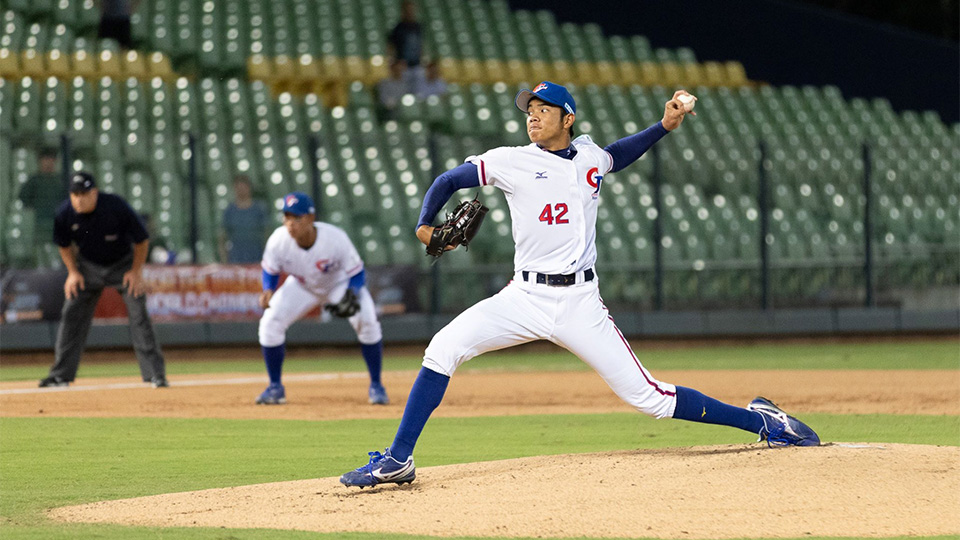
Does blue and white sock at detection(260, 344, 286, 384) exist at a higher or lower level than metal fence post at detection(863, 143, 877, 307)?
lower

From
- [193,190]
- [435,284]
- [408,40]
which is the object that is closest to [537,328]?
[435,284]

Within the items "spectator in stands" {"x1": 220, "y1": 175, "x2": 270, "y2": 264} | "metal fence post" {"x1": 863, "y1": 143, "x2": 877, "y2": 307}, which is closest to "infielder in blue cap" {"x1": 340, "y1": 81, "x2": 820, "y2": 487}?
"spectator in stands" {"x1": 220, "y1": 175, "x2": 270, "y2": 264}

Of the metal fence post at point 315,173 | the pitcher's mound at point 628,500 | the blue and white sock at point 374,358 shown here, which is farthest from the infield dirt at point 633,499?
the metal fence post at point 315,173

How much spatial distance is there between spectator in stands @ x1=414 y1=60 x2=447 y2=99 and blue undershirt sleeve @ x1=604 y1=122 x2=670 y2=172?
1385cm

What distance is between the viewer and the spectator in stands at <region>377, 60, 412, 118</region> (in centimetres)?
1961

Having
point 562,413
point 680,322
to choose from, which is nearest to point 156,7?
point 680,322

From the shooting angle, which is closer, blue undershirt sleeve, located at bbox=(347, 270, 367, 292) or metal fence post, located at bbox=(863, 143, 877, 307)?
blue undershirt sleeve, located at bbox=(347, 270, 367, 292)

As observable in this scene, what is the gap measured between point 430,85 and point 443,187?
1443 centimetres

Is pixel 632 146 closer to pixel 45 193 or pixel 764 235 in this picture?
pixel 45 193

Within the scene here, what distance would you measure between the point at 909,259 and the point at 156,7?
12.8 metres

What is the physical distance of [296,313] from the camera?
1044 centimetres

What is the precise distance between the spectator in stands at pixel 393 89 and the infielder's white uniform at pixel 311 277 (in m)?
9.48

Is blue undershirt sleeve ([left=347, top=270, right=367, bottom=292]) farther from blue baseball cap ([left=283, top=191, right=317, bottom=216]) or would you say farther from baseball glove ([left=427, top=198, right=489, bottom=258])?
baseball glove ([left=427, top=198, right=489, bottom=258])

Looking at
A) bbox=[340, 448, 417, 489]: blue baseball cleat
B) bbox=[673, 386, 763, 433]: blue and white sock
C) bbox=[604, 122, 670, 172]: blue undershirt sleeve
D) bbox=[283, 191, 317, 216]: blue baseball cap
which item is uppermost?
bbox=[604, 122, 670, 172]: blue undershirt sleeve
